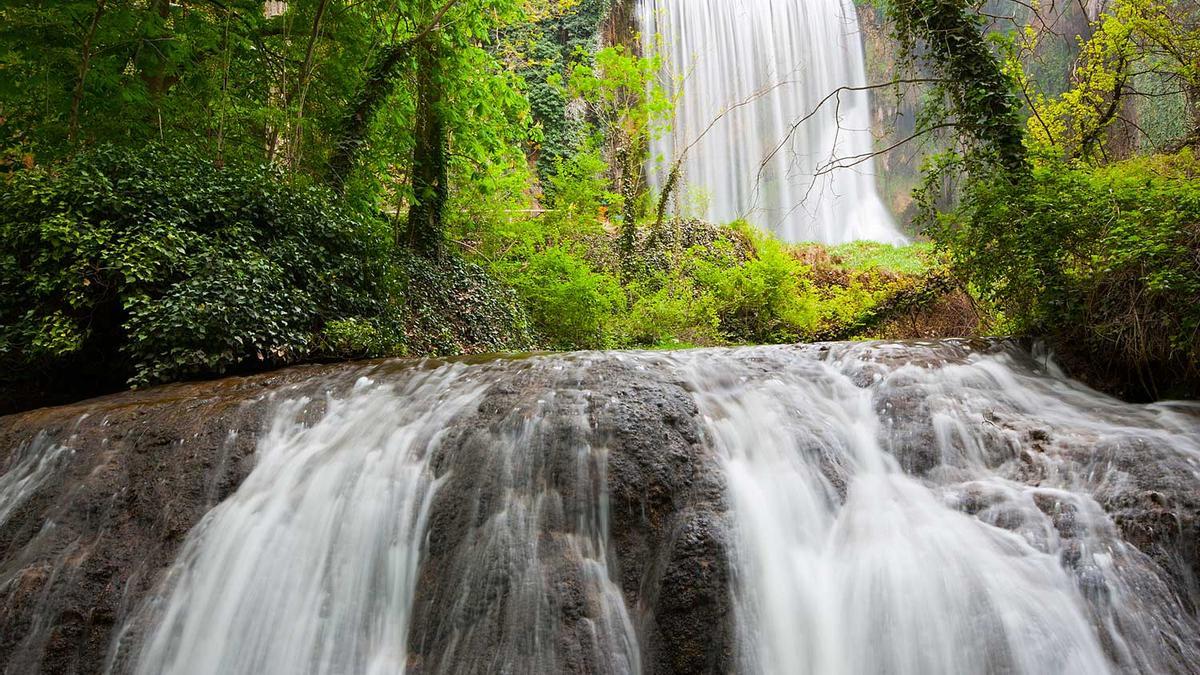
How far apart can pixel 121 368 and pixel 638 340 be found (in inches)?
358

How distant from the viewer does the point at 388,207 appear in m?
12.3

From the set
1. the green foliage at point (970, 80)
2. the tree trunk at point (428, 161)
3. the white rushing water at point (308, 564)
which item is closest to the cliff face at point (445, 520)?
the white rushing water at point (308, 564)

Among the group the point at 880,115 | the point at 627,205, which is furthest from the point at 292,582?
the point at 880,115

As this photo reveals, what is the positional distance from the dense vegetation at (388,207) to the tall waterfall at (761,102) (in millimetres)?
12651

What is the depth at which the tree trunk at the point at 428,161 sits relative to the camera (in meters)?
9.67

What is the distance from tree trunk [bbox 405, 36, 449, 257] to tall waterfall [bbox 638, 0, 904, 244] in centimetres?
1460

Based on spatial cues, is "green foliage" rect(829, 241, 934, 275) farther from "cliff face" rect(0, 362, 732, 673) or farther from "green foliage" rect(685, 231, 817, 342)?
"cliff face" rect(0, 362, 732, 673)

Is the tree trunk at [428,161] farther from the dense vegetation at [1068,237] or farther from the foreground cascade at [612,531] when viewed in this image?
the dense vegetation at [1068,237]

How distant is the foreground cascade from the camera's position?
308 centimetres

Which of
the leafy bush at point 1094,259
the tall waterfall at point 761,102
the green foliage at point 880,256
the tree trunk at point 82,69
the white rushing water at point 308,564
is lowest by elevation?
the white rushing water at point 308,564

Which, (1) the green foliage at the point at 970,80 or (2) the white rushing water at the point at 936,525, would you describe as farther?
(1) the green foliage at the point at 970,80

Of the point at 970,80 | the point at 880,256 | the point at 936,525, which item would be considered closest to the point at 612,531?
the point at 936,525

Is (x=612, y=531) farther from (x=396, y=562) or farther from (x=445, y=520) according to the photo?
(x=396, y=562)

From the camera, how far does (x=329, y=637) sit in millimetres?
3418
